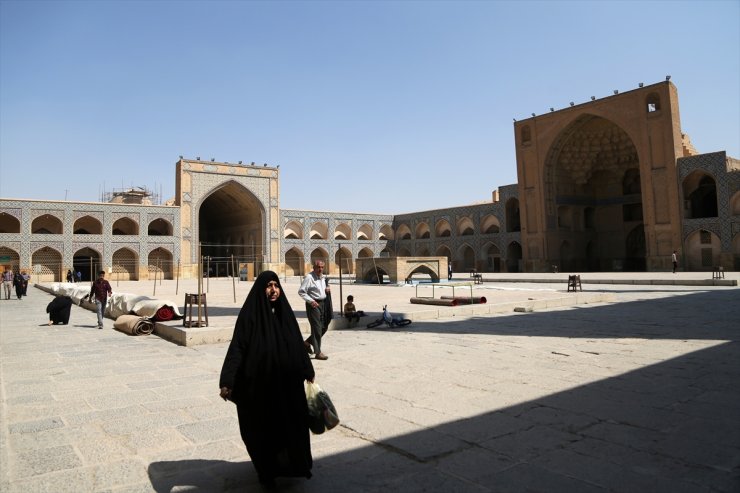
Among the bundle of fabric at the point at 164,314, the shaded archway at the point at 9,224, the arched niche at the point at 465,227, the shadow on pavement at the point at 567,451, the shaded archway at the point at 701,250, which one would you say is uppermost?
the shaded archway at the point at 9,224

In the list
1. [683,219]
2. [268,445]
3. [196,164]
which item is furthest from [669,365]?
[196,164]

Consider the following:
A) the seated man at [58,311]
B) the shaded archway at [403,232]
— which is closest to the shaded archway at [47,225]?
the shaded archway at [403,232]

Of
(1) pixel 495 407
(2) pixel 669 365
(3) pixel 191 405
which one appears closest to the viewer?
(1) pixel 495 407

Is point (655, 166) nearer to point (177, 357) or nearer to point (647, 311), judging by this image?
point (647, 311)

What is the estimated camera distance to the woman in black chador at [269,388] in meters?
2.22

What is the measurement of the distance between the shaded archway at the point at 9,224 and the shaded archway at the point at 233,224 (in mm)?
10461

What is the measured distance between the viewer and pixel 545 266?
89.5ft

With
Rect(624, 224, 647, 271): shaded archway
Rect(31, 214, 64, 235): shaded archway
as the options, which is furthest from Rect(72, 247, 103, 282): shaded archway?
Rect(624, 224, 647, 271): shaded archway

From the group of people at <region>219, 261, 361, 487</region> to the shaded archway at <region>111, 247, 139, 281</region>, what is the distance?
30.8 meters

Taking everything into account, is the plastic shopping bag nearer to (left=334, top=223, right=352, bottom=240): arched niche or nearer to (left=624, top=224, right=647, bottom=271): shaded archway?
(left=624, top=224, right=647, bottom=271): shaded archway

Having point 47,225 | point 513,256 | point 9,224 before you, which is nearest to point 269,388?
point 513,256

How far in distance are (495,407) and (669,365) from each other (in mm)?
2102

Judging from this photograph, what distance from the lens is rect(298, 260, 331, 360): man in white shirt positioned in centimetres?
524

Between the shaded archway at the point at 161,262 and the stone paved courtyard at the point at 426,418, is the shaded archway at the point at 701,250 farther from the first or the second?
the shaded archway at the point at 161,262
